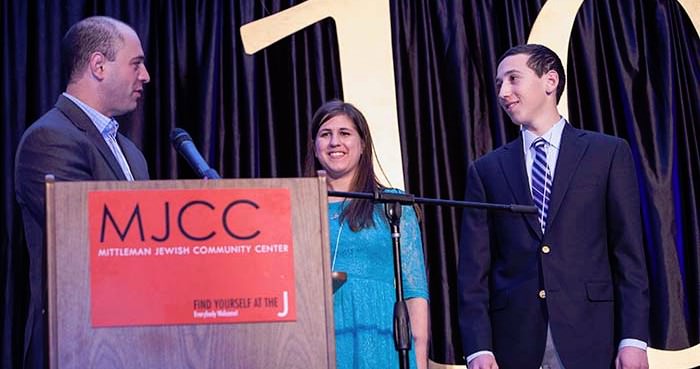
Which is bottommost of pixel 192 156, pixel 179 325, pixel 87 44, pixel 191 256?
pixel 179 325

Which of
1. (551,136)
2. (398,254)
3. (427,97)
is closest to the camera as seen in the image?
(398,254)

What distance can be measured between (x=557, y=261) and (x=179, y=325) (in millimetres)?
1517

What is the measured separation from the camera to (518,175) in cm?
289

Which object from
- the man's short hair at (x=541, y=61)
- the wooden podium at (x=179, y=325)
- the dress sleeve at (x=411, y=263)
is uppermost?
the man's short hair at (x=541, y=61)

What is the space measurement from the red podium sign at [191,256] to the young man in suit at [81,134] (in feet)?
1.85

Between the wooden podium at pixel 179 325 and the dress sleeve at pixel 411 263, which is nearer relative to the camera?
the wooden podium at pixel 179 325

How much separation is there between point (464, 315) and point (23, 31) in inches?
77.7

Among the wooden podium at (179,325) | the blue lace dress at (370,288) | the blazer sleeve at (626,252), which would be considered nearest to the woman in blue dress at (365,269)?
the blue lace dress at (370,288)

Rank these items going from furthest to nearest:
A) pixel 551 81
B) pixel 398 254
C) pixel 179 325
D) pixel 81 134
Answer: pixel 551 81 < pixel 81 134 < pixel 398 254 < pixel 179 325

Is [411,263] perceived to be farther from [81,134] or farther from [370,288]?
[81,134]

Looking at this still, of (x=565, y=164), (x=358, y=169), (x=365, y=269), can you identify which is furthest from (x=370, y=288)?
(x=565, y=164)

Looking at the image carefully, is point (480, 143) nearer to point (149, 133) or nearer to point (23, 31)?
point (149, 133)

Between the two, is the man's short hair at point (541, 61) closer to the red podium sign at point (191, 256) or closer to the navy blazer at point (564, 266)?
the navy blazer at point (564, 266)

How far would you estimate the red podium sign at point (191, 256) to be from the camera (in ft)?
4.87
